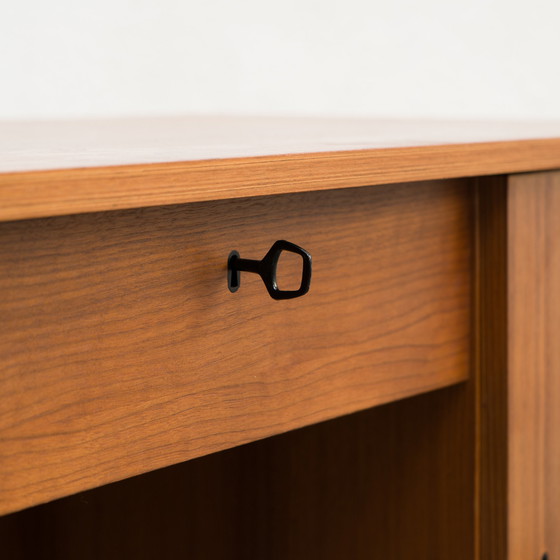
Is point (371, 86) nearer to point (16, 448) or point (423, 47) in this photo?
point (423, 47)

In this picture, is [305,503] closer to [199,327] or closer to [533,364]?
[533,364]

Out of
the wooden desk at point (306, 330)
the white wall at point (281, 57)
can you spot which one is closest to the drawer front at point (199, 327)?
the wooden desk at point (306, 330)

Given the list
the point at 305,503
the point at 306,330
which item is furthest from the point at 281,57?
the point at 306,330

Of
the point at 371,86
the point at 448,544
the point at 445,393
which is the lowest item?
the point at 448,544

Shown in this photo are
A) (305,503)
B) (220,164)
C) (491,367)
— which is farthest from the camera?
(305,503)

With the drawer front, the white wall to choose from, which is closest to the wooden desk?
the drawer front

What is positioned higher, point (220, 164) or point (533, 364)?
point (220, 164)

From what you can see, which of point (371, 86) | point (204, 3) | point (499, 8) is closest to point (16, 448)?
point (204, 3)

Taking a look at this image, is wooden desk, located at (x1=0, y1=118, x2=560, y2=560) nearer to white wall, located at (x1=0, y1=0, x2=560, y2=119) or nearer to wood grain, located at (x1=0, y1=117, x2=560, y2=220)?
wood grain, located at (x1=0, y1=117, x2=560, y2=220)

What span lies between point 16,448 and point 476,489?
362 millimetres

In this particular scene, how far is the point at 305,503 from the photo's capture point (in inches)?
31.0

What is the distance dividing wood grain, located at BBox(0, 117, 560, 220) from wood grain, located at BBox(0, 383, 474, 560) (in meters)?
0.18

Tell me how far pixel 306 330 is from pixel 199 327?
0.08 m

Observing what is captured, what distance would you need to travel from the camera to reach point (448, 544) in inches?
26.6
